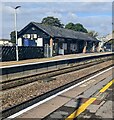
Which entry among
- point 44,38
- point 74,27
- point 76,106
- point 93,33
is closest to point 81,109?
point 76,106

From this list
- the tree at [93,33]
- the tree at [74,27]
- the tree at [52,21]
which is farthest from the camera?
the tree at [52,21]

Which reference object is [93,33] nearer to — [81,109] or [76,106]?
[76,106]

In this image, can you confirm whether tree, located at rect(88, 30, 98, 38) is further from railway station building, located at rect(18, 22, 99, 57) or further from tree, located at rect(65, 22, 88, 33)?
railway station building, located at rect(18, 22, 99, 57)

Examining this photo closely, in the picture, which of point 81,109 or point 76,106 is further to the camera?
point 76,106

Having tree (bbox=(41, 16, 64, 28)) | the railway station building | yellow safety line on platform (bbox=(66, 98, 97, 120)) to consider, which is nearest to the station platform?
yellow safety line on platform (bbox=(66, 98, 97, 120))

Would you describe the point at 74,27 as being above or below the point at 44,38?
above

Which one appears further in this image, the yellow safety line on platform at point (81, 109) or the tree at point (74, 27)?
the tree at point (74, 27)

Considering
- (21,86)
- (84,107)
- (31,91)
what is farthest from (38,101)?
(21,86)

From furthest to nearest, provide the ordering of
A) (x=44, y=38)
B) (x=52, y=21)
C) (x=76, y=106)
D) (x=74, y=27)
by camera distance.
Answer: (x=52, y=21) < (x=74, y=27) < (x=44, y=38) < (x=76, y=106)

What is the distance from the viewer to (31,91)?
11.1 meters

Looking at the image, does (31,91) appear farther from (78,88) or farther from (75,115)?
(75,115)

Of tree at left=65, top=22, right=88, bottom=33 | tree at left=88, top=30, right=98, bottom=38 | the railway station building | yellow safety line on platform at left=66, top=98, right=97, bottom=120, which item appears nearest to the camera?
yellow safety line on platform at left=66, top=98, right=97, bottom=120

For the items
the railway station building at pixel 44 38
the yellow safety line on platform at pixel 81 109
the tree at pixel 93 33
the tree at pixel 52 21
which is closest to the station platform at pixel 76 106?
the yellow safety line on platform at pixel 81 109

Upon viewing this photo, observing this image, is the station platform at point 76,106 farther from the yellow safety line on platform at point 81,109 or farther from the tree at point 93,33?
the tree at point 93,33
